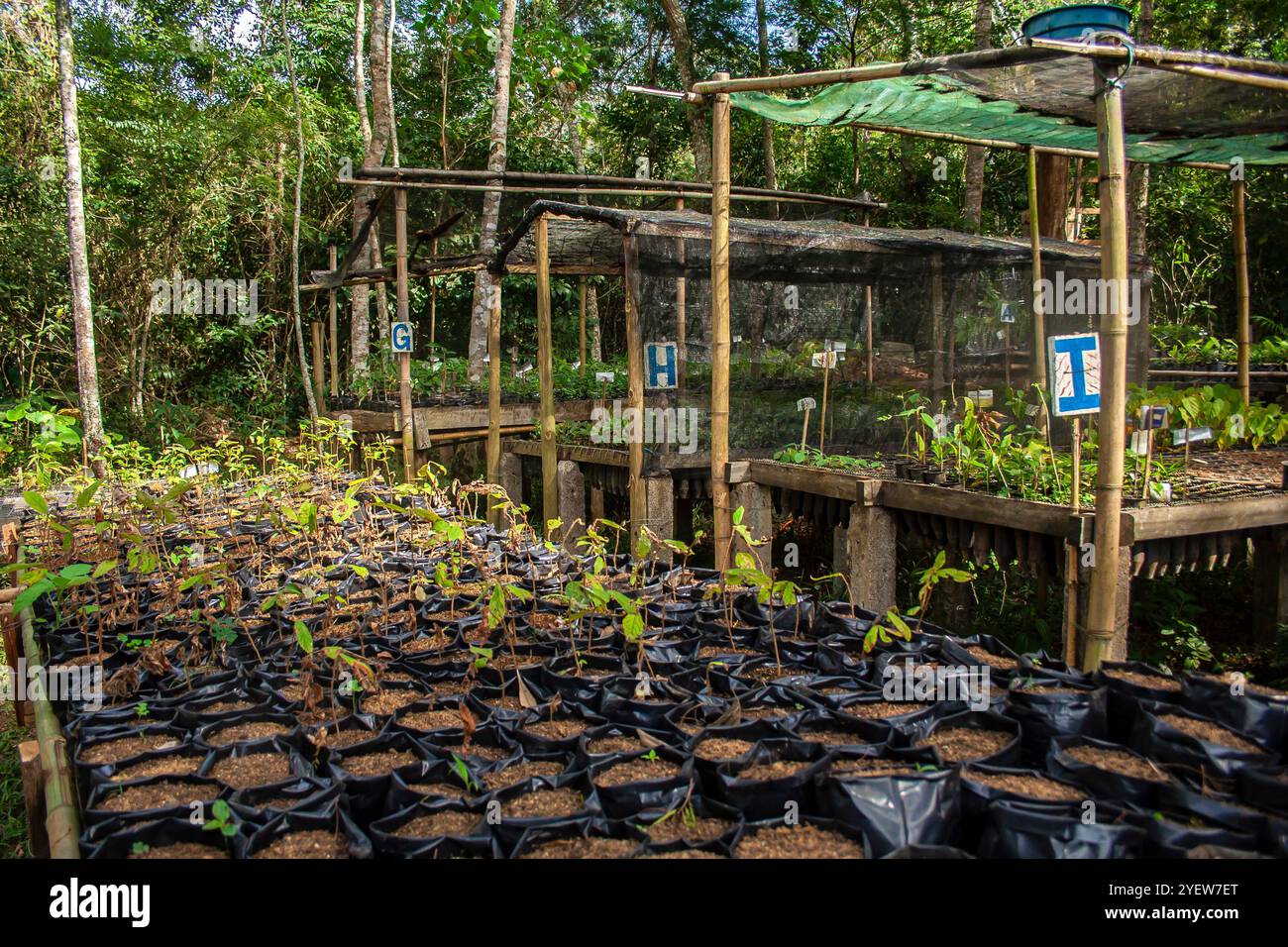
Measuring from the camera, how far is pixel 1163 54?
346 centimetres

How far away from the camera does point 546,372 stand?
6.66m

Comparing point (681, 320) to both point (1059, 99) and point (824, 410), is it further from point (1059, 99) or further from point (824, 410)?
point (1059, 99)

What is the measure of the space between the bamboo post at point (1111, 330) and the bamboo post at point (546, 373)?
3.72 meters

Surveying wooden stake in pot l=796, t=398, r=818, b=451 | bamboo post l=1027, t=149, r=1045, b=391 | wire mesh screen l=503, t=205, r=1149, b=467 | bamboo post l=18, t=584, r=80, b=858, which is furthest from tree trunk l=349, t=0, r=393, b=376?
bamboo post l=18, t=584, r=80, b=858

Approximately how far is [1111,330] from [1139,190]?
9023mm

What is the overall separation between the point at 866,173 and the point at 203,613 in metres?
13.6

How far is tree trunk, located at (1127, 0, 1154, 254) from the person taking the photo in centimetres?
984

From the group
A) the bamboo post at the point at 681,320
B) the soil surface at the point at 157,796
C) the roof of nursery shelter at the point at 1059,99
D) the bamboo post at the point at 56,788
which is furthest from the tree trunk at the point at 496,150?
the soil surface at the point at 157,796

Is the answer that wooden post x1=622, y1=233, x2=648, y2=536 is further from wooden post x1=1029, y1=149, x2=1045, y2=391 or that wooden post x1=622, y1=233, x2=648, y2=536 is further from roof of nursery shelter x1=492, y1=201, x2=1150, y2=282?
wooden post x1=1029, y1=149, x2=1045, y2=391

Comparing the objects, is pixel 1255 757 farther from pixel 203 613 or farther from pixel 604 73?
pixel 604 73

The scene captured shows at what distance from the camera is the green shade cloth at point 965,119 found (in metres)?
4.42

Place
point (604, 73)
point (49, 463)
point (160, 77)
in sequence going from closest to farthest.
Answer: point (49, 463) → point (160, 77) → point (604, 73)
